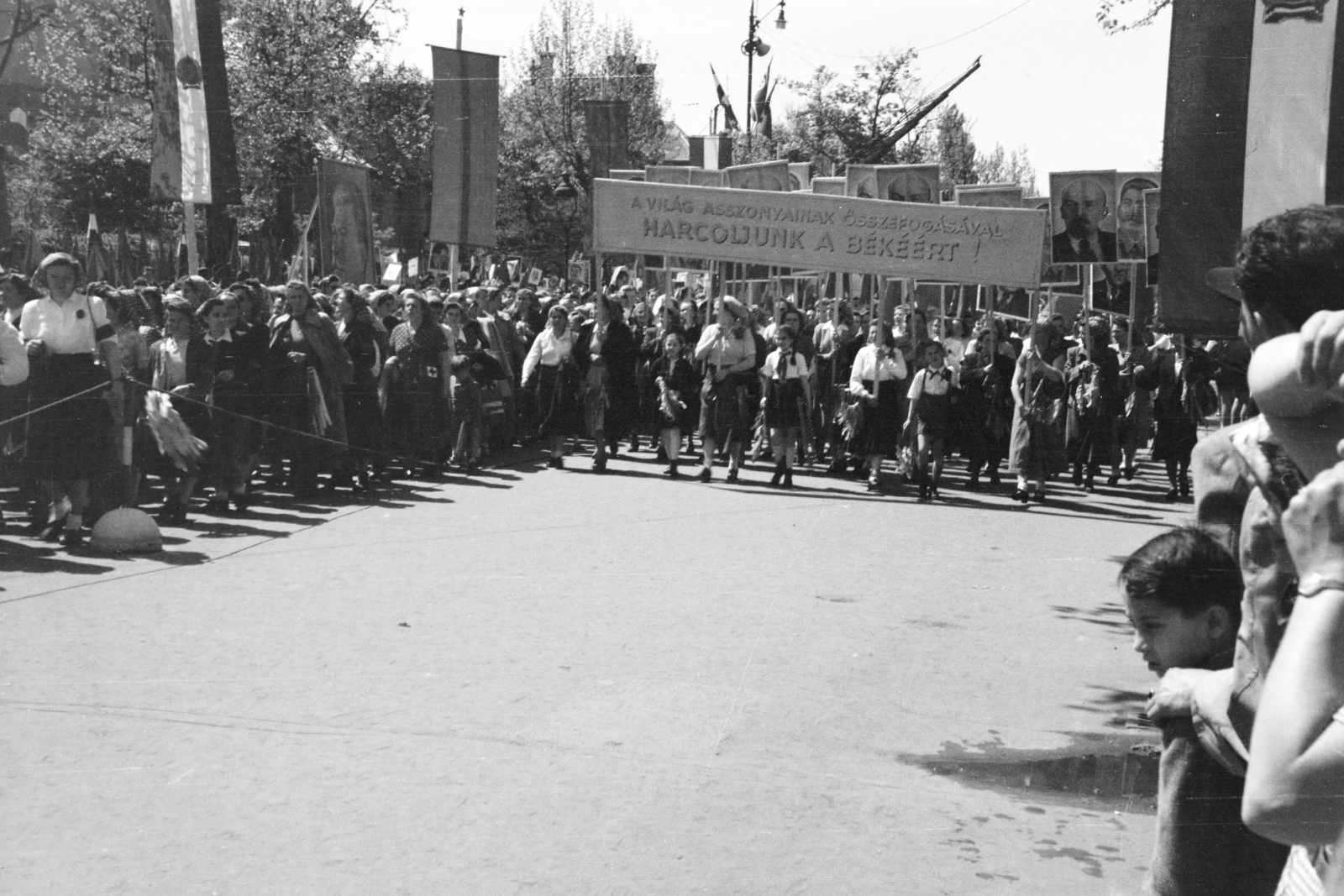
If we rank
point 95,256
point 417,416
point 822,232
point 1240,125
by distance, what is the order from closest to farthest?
point 1240,125 → point 417,416 → point 822,232 → point 95,256

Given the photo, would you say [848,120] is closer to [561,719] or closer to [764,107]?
[764,107]

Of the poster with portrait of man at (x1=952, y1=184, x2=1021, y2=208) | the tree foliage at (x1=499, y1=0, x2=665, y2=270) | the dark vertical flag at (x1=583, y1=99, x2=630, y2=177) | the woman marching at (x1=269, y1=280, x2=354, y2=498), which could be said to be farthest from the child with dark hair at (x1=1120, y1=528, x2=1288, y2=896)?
the tree foliage at (x1=499, y1=0, x2=665, y2=270)

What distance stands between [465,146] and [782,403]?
19.9 feet

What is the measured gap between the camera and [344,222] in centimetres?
1966

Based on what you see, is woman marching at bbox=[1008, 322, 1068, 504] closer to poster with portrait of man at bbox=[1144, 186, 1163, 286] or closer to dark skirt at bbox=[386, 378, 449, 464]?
poster with portrait of man at bbox=[1144, 186, 1163, 286]

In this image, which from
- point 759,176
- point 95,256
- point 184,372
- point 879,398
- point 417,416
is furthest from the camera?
point 759,176

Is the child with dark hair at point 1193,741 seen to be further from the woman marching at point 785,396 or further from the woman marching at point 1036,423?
the woman marching at point 785,396

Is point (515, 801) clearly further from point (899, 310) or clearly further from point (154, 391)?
point (899, 310)

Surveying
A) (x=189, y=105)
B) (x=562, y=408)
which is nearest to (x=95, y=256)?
A: (x=189, y=105)

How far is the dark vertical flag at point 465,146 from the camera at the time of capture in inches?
787

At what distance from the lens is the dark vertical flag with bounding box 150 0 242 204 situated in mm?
15414

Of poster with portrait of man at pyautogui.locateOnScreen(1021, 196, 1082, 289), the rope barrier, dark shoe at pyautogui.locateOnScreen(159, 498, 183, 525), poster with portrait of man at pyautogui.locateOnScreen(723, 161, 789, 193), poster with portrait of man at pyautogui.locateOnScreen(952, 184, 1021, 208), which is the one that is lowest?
dark shoe at pyautogui.locateOnScreen(159, 498, 183, 525)

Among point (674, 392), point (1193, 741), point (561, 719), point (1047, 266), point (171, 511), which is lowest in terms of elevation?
point (171, 511)

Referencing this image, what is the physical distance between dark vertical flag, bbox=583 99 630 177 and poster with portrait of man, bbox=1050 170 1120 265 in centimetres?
700
